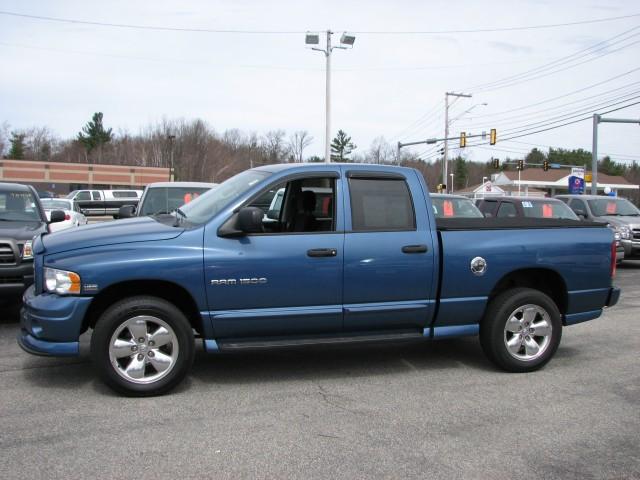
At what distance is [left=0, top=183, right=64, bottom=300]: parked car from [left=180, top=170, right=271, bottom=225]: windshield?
2286mm

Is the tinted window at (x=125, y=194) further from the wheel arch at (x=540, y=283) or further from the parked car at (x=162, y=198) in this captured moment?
the wheel arch at (x=540, y=283)

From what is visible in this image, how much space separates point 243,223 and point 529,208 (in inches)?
380

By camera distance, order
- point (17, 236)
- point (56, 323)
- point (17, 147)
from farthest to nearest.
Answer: point (17, 147)
point (17, 236)
point (56, 323)

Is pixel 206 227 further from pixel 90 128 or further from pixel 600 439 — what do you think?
pixel 90 128

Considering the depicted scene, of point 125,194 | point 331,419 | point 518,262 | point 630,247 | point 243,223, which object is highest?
point 125,194

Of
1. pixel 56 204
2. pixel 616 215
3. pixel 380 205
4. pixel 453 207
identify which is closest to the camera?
pixel 380 205

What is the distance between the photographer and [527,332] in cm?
576

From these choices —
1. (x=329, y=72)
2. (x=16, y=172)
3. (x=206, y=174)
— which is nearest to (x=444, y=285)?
(x=329, y=72)

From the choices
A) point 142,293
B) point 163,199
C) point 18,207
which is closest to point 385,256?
point 142,293

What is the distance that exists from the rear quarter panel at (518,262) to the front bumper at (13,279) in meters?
4.73

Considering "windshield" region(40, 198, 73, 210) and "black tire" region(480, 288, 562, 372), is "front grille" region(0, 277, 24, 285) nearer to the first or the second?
"black tire" region(480, 288, 562, 372)

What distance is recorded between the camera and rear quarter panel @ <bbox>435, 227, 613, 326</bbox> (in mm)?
5484

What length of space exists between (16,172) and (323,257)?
241ft

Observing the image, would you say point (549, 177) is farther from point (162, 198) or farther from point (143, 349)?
point (143, 349)
